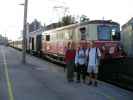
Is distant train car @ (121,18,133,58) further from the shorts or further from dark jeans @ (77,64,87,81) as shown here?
the shorts

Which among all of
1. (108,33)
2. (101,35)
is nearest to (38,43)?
(108,33)

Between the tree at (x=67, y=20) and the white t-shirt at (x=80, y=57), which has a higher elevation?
the tree at (x=67, y=20)

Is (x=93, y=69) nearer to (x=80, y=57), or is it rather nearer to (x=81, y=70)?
(x=80, y=57)

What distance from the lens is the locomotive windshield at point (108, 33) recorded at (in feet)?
83.6

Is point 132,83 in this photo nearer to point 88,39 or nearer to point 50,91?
point 50,91

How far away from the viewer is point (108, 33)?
25.8 metres

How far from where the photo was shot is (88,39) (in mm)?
25312

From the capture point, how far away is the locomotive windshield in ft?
83.6

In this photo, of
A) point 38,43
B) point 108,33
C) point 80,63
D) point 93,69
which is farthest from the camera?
point 38,43

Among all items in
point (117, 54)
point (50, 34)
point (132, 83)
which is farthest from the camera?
point (50, 34)

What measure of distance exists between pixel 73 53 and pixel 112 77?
3.02 m

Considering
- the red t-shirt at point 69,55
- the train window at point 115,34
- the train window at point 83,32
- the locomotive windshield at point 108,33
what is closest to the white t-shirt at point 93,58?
the red t-shirt at point 69,55

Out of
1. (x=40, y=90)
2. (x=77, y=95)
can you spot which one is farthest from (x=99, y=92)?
(x=40, y=90)

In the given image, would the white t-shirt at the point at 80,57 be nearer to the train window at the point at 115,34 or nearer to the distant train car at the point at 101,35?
the distant train car at the point at 101,35
